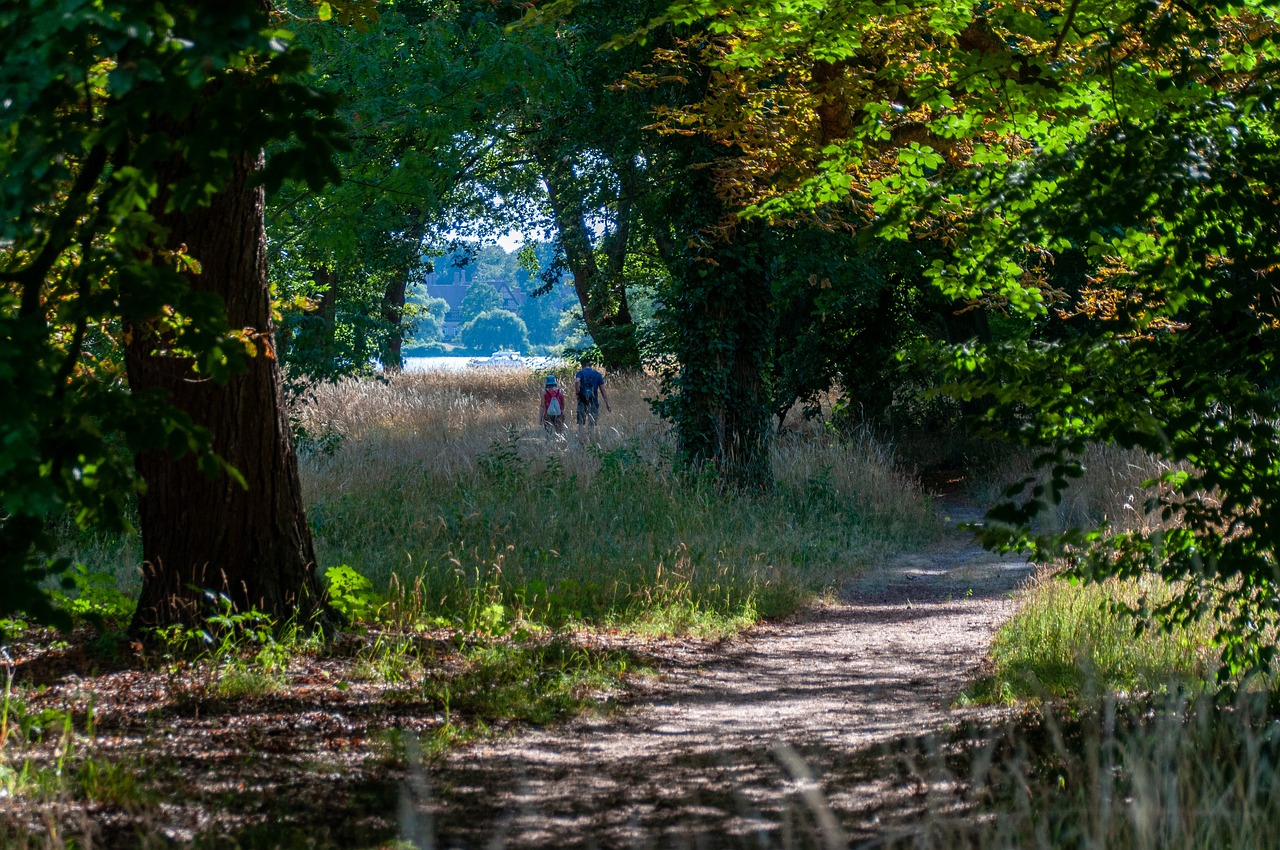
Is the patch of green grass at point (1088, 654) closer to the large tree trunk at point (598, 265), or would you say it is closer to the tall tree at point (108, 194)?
the tall tree at point (108, 194)

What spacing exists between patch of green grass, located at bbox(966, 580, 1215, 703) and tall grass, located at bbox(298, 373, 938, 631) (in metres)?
2.23

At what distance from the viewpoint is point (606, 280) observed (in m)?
22.5

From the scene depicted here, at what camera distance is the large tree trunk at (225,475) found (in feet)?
20.5

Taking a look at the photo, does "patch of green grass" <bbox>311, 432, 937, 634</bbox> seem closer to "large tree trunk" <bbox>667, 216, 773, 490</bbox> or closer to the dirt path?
"large tree trunk" <bbox>667, 216, 773, 490</bbox>

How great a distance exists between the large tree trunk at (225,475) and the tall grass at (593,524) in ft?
4.27

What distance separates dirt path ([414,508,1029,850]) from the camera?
4.18 m

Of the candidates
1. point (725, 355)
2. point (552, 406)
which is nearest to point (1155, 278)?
point (725, 355)

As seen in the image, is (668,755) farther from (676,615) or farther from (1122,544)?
(676,615)

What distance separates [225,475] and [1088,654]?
477cm

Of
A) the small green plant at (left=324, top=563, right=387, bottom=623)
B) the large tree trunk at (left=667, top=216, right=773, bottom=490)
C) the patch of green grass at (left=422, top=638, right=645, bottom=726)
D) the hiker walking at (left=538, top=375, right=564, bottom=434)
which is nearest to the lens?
the patch of green grass at (left=422, top=638, right=645, bottom=726)

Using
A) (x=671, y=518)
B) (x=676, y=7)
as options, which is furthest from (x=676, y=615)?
(x=676, y=7)

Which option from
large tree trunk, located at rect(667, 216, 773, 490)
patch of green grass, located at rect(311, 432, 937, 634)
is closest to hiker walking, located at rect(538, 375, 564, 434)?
patch of green grass, located at rect(311, 432, 937, 634)

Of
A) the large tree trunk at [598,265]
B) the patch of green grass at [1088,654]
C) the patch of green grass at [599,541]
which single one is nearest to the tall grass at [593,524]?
the patch of green grass at [599,541]

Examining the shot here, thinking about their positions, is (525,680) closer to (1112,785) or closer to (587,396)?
(1112,785)
